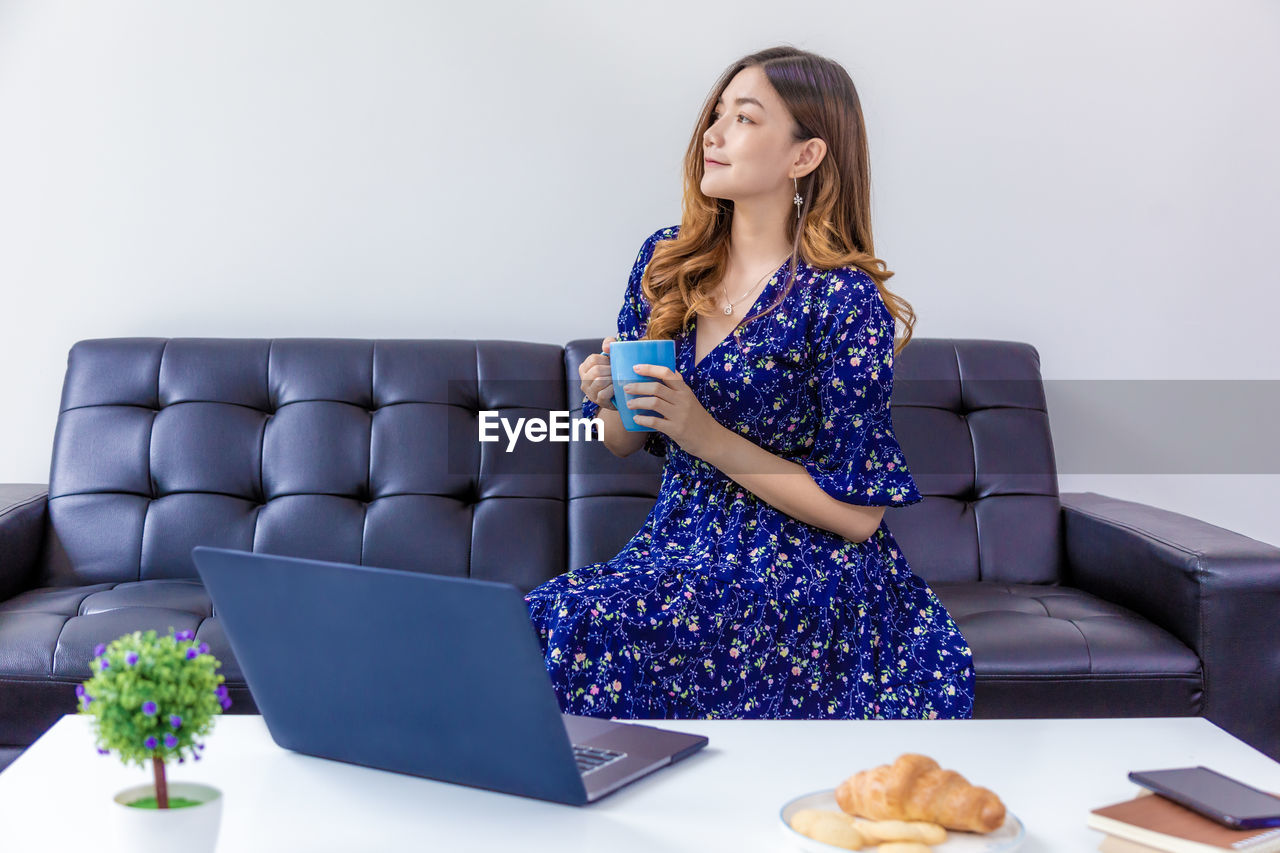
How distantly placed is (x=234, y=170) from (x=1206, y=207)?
2163mm

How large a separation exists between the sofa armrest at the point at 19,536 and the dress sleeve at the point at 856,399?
4.56 ft

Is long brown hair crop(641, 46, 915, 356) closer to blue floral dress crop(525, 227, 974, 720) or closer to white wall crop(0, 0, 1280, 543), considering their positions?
blue floral dress crop(525, 227, 974, 720)

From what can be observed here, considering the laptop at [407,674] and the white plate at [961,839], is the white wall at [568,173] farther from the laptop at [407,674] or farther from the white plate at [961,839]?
the white plate at [961,839]

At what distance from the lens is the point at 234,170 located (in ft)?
8.02

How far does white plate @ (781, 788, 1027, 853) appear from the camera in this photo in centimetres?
82

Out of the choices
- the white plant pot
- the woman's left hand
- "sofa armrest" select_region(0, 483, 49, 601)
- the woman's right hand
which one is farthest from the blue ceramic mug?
"sofa armrest" select_region(0, 483, 49, 601)

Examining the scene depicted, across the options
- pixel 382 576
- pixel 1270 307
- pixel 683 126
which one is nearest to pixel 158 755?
pixel 382 576

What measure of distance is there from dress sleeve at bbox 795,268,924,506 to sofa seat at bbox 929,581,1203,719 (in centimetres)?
35

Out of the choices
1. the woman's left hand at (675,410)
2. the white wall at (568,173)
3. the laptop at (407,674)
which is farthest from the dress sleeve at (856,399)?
the white wall at (568,173)

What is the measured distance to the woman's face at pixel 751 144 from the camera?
1767mm

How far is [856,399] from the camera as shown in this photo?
1.67 m

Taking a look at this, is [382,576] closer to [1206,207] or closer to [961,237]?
[961,237]

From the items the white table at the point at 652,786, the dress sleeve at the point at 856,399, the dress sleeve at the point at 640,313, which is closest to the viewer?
the white table at the point at 652,786

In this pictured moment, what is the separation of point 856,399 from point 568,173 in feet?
3.59
